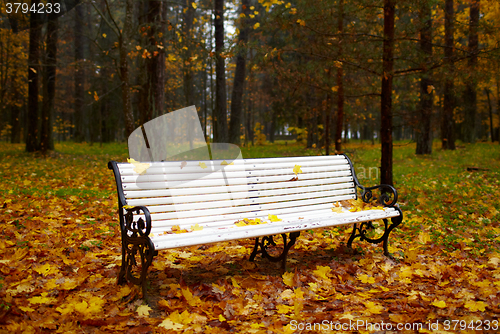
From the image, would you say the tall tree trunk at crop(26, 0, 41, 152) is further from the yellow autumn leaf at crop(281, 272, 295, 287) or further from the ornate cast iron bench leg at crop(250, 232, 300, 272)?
the yellow autumn leaf at crop(281, 272, 295, 287)

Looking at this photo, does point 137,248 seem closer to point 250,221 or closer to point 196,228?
point 196,228

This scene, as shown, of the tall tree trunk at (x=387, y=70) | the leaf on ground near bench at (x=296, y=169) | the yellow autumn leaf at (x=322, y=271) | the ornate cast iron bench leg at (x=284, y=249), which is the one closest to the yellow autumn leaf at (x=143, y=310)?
the ornate cast iron bench leg at (x=284, y=249)

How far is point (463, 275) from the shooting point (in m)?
3.01

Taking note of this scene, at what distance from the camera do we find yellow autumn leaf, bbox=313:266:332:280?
3086 millimetres

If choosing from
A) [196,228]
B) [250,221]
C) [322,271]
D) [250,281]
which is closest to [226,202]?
[250,221]

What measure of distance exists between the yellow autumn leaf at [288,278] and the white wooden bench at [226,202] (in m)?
0.14

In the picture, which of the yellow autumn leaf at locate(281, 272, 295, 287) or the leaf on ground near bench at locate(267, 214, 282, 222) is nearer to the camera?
the yellow autumn leaf at locate(281, 272, 295, 287)

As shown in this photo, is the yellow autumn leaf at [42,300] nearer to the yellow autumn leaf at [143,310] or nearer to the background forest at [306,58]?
the yellow autumn leaf at [143,310]

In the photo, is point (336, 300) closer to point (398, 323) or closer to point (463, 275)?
point (398, 323)

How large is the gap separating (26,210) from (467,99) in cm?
1862

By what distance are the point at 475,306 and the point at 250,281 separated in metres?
1.58

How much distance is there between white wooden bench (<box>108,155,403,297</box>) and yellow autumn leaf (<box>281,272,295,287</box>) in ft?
0.46

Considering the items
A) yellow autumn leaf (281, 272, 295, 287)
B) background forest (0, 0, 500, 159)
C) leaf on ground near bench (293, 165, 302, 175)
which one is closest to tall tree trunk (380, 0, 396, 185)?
background forest (0, 0, 500, 159)

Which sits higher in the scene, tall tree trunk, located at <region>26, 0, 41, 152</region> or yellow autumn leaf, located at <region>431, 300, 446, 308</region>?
tall tree trunk, located at <region>26, 0, 41, 152</region>
